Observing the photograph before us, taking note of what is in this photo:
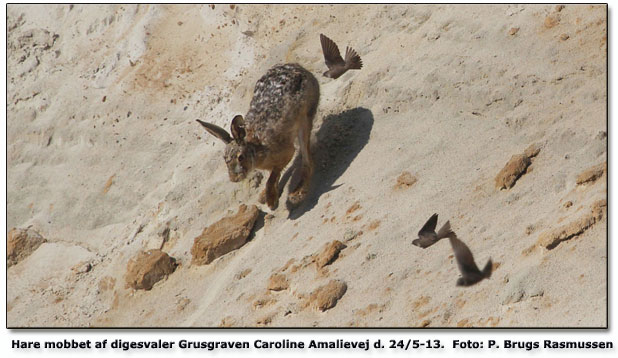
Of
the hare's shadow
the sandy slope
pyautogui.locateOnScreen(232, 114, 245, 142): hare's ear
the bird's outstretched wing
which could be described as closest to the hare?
pyautogui.locateOnScreen(232, 114, 245, 142): hare's ear

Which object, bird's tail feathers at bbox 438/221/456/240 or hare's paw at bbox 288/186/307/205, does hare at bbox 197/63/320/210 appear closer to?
hare's paw at bbox 288/186/307/205

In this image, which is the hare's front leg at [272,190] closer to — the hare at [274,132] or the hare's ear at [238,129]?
the hare at [274,132]

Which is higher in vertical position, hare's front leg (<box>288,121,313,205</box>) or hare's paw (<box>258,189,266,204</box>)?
hare's front leg (<box>288,121,313,205</box>)

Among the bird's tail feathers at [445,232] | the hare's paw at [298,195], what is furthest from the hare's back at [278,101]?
the bird's tail feathers at [445,232]

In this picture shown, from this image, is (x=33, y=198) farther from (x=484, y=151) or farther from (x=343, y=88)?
(x=484, y=151)

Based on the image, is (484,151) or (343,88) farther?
(343,88)

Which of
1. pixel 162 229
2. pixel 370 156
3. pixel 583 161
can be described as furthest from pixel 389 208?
pixel 162 229
